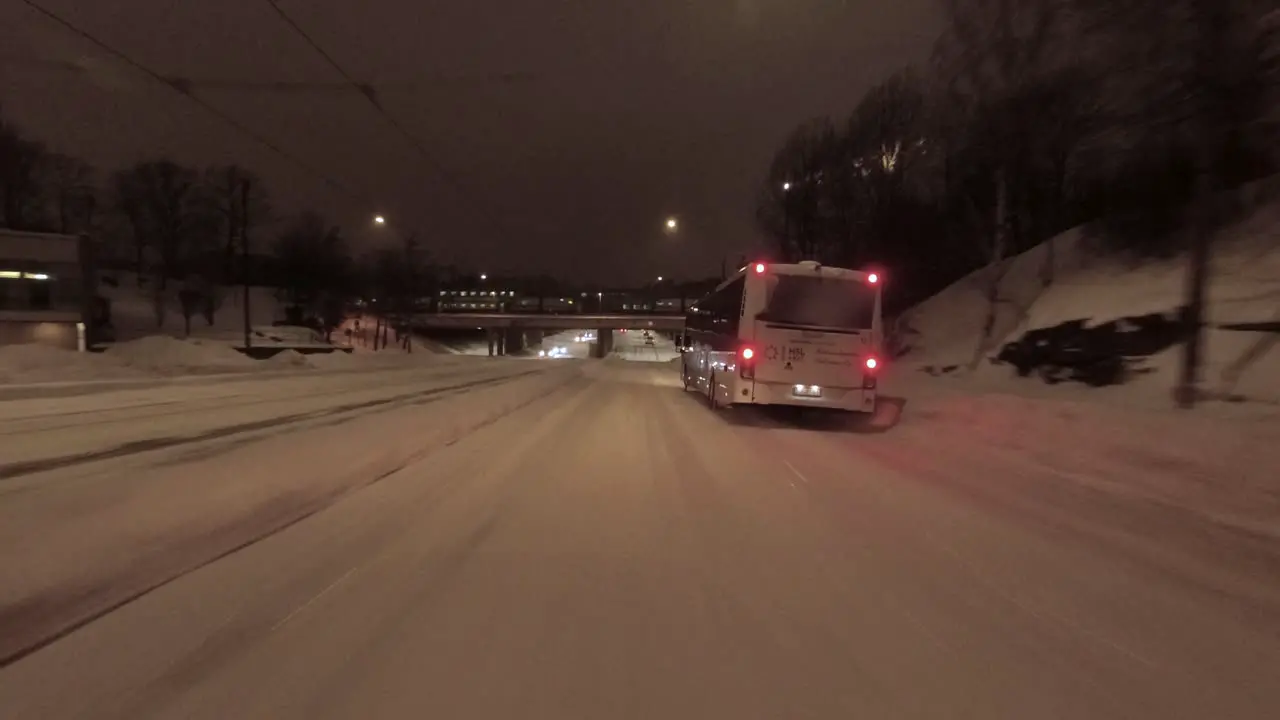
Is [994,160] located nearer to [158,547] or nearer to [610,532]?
[610,532]

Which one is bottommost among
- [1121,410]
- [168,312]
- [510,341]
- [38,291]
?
[510,341]

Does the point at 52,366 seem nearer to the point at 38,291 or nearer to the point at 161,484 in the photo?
the point at 161,484

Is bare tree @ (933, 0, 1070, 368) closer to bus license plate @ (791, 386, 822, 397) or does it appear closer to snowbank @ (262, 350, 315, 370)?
bus license plate @ (791, 386, 822, 397)

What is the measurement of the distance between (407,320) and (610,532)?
248 feet

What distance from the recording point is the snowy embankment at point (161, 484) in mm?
5660

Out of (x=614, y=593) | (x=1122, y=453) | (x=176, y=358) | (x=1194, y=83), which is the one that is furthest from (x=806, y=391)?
(x=176, y=358)

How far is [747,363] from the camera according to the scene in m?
17.2

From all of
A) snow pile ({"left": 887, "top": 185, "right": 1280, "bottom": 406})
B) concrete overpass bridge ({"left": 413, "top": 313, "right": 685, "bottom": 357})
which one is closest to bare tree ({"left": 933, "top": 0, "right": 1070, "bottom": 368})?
snow pile ({"left": 887, "top": 185, "right": 1280, "bottom": 406})

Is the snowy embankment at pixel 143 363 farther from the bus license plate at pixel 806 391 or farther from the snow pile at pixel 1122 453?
the snow pile at pixel 1122 453

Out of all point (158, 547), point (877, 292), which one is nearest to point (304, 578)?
point (158, 547)

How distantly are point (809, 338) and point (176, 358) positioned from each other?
87.7 ft

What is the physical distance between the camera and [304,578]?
6020 millimetres

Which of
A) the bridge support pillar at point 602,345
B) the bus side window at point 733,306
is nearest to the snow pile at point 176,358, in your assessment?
the bus side window at point 733,306

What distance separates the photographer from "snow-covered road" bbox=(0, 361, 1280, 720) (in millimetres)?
4246
